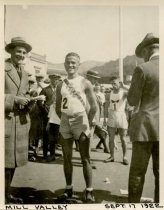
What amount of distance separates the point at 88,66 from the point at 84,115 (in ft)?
0.99

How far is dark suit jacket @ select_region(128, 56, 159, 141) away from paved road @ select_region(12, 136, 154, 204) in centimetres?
12

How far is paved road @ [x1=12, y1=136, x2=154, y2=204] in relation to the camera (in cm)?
214

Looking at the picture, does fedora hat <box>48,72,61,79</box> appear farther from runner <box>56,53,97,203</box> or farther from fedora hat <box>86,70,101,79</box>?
fedora hat <box>86,70,101,79</box>

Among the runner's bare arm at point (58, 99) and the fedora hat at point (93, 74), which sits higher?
the fedora hat at point (93, 74)

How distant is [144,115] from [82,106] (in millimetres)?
384

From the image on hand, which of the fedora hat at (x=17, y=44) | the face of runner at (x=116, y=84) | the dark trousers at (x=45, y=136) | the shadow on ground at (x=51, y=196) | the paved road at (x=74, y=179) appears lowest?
the shadow on ground at (x=51, y=196)

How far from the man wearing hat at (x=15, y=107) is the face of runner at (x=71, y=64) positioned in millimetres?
247

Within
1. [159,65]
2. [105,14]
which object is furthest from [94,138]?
[105,14]

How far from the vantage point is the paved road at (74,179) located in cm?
214

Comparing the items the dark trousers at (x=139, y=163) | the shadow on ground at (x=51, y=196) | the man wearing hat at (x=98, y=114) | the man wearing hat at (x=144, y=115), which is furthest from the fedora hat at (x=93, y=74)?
the shadow on ground at (x=51, y=196)

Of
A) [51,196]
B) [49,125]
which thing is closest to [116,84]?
[49,125]

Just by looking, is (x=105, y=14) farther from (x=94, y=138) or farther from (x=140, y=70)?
(x=94, y=138)

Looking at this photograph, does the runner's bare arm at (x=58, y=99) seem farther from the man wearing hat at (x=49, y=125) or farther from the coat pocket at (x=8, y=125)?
the coat pocket at (x=8, y=125)

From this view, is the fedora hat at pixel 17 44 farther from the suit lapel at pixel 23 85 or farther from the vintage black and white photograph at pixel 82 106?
the suit lapel at pixel 23 85
